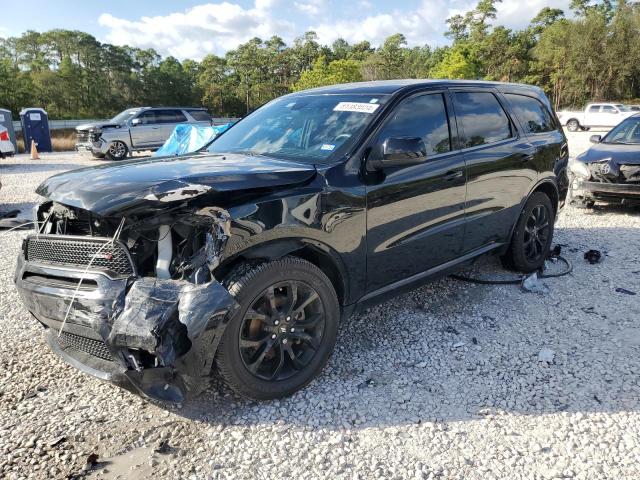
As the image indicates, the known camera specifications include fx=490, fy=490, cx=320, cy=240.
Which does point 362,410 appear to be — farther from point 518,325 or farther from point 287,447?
point 518,325

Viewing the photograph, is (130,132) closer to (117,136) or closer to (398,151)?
(117,136)

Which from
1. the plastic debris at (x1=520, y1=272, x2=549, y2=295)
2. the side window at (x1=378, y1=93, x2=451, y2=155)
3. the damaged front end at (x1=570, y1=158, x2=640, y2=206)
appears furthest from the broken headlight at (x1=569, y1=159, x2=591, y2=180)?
the side window at (x1=378, y1=93, x2=451, y2=155)

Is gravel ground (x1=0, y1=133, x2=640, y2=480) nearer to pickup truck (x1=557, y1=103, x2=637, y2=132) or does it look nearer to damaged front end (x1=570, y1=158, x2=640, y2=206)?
damaged front end (x1=570, y1=158, x2=640, y2=206)

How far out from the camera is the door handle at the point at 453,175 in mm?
3814

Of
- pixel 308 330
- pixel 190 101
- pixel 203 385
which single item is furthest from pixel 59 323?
pixel 190 101

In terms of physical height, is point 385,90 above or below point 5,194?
above

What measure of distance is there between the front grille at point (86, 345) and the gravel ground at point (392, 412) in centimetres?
40

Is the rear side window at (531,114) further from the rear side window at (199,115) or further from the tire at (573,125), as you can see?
the tire at (573,125)

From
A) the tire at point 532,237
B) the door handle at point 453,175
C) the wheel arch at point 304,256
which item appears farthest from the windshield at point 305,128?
the tire at point 532,237

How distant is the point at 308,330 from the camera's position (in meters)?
3.08

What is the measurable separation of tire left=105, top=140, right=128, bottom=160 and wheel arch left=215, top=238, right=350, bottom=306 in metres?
16.2

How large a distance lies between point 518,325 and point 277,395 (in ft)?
7.11

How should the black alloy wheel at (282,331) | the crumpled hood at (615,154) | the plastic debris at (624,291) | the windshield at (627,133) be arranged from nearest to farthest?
the black alloy wheel at (282,331) < the plastic debris at (624,291) < the crumpled hood at (615,154) < the windshield at (627,133)

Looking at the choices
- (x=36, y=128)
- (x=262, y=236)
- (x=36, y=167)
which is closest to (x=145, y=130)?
(x=36, y=167)
